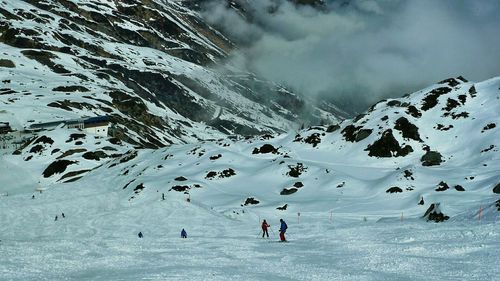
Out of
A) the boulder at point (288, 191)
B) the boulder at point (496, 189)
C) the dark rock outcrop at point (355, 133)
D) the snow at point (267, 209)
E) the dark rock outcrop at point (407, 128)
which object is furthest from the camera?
the dark rock outcrop at point (355, 133)

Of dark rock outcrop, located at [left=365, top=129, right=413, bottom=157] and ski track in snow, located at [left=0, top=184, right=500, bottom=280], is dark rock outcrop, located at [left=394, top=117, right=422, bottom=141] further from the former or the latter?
ski track in snow, located at [left=0, top=184, right=500, bottom=280]

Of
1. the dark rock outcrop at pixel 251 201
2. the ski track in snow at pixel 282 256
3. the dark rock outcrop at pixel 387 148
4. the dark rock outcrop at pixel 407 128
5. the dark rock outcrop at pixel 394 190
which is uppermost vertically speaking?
the dark rock outcrop at pixel 407 128

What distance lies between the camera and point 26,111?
7239 inches

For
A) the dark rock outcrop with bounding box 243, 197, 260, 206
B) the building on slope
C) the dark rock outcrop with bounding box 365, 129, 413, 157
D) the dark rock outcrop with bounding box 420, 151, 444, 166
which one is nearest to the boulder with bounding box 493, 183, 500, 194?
the dark rock outcrop with bounding box 420, 151, 444, 166

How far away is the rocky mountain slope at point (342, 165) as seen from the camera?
68688mm

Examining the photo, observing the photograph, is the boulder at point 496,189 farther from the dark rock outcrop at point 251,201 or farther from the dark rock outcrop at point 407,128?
the dark rock outcrop at point 407,128

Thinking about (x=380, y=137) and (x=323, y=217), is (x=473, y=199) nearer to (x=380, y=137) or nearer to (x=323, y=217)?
(x=323, y=217)

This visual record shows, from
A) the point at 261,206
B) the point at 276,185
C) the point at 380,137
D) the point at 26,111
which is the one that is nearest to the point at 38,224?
the point at 261,206

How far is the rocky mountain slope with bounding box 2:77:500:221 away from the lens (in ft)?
225

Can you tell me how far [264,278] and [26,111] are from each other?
181 metres

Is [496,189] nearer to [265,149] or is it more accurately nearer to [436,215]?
[436,215]

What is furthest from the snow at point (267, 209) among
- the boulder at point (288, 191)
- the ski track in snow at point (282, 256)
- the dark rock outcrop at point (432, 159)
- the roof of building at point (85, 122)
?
the roof of building at point (85, 122)

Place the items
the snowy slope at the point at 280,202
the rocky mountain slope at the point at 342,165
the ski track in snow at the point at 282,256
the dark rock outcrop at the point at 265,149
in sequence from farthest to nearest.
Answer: the dark rock outcrop at the point at 265,149, the rocky mountain slope at the point at 342,165, the snowy slope at the point at 280,202, the ski track in snow at the point at 282,256

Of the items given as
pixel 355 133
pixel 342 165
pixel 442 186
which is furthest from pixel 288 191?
pixel 355 133
